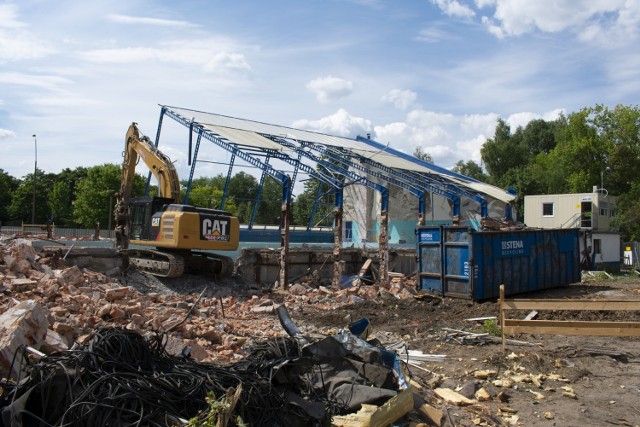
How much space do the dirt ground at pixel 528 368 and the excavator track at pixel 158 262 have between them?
17.9 feet

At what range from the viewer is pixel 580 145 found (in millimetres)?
47938

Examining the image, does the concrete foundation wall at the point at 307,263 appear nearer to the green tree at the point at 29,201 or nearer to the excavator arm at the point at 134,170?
the excavator arm at the point at 134,170

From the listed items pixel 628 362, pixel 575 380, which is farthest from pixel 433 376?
pixel 628 362

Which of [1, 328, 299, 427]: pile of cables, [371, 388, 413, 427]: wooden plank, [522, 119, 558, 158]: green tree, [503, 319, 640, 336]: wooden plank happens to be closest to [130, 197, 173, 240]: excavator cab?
[503, 319, 640, 336]: wooden plank

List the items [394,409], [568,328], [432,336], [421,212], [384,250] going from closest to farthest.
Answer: [394,409], [568,328], [432,336], [384,250], [421,212]

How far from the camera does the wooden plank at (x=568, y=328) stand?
9180 millimetres

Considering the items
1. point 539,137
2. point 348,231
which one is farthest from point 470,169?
point 348,231

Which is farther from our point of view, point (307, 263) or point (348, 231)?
point (348, 231)

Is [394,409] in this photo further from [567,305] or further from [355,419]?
[567,305]

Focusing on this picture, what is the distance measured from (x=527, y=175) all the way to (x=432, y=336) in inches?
1874

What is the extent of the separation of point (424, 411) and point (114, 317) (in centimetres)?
604

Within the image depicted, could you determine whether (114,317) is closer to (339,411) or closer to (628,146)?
(339,411)

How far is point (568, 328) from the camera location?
9242 mm

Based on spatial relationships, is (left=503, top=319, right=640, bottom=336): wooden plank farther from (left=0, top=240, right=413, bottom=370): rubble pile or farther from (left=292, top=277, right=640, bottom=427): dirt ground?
(left=0, top=240, right=413, bottom=370): rubble pile
